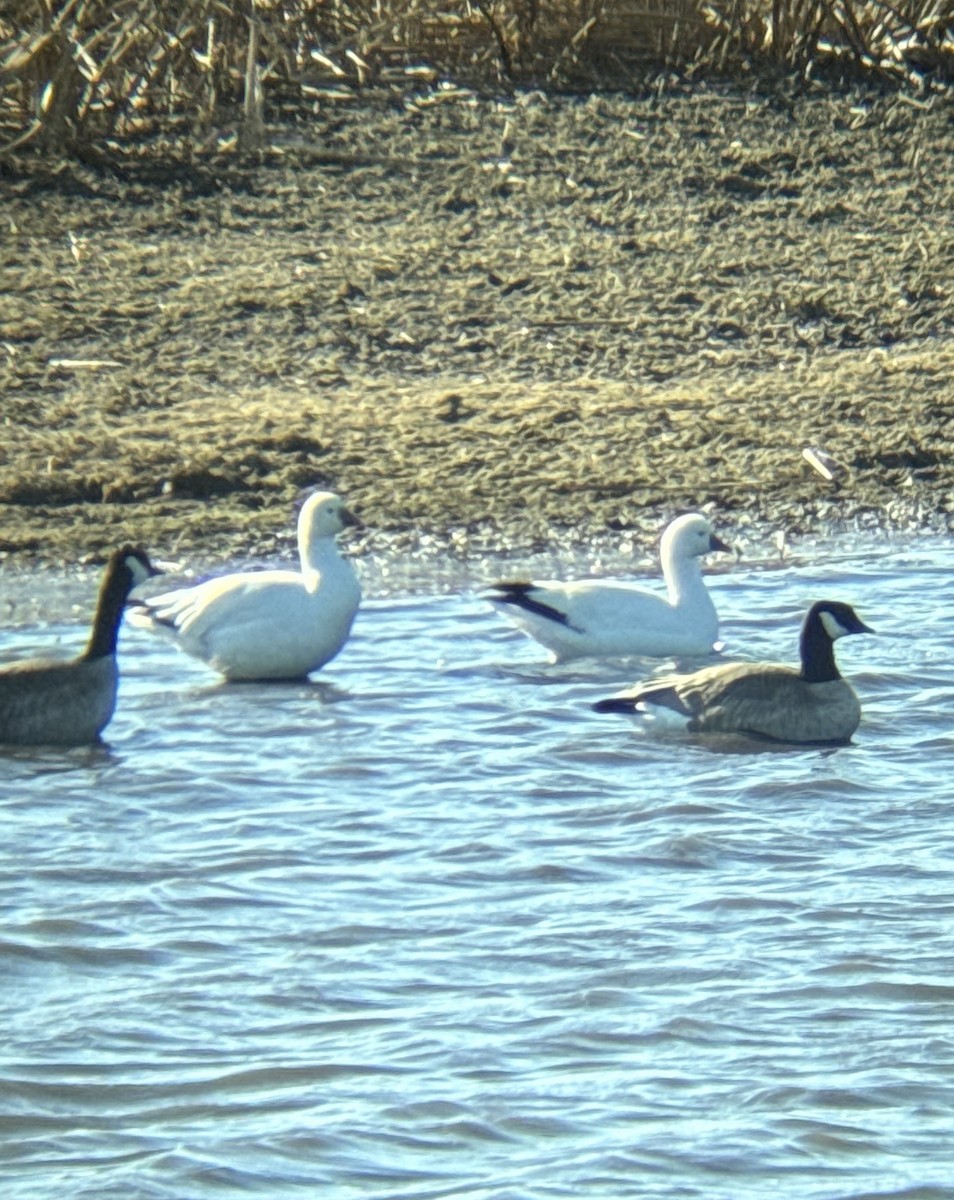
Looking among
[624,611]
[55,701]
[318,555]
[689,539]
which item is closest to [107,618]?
[55,701]

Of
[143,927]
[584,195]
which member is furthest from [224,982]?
[584,195]

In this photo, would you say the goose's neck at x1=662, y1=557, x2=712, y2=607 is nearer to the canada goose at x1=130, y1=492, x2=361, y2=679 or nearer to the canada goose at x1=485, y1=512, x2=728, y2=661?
the canada goose at x1=485, y1=512, x2=728, y2=661

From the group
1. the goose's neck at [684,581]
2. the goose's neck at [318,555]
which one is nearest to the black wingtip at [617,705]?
the goose's neck at [684,581]

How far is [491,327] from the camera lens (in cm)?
1134

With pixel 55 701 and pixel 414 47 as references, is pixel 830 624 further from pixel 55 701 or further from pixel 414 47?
pixel 414 47

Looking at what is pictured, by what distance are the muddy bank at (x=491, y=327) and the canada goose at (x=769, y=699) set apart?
6.56 feet

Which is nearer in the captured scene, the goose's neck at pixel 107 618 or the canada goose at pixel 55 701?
the canada goose at pixel 55 701

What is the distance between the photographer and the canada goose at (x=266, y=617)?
836 cm

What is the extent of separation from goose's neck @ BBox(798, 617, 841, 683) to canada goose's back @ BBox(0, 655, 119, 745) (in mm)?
2296

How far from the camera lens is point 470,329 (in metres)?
11.3

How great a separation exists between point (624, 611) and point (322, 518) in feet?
3.77

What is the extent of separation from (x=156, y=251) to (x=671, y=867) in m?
6.29

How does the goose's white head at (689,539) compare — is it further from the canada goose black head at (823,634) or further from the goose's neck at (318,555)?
the goose's neck at (318,555)

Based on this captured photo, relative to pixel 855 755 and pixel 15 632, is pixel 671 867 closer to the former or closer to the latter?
pixel 855 755
